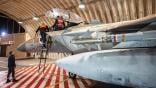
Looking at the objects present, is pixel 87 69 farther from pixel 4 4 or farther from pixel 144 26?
pixel 4 4

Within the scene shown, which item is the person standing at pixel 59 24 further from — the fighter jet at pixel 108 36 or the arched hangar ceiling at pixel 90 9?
the arched hangar ceiling at pixel 90 9

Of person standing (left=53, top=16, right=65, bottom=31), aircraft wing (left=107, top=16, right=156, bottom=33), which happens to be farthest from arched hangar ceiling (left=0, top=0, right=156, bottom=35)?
aircraft wing (left=107, top=16, right=156, bottom=33)

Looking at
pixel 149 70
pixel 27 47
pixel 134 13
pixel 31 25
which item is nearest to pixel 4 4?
pixel 31 25

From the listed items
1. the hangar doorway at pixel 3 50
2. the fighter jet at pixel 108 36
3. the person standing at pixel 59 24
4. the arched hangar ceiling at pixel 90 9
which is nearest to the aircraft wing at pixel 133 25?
the fighter jet at pixel 108 36

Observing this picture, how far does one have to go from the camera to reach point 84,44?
8008 mm

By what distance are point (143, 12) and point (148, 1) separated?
2.84 feet

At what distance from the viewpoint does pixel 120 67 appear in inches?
193

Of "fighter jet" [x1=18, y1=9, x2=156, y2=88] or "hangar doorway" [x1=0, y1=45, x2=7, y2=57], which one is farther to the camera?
"hangar doorway" [x1=0, y1=45, x2=7, y2=57]

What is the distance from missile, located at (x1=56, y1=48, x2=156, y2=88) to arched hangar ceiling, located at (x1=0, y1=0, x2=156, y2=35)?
9.10 meters

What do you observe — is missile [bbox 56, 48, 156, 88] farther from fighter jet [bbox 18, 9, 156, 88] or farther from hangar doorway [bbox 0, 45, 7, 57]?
hangar doorway [bbox 0, 45, 7, 57]

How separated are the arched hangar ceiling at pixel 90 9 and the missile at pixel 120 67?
9097 mm

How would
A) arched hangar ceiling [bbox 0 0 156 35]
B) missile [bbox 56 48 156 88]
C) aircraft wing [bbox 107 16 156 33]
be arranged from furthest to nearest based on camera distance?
arched hangar ceiling [bbox 0 0 156 35] → aircraft wing [bbox 107 16 156 33] → missile [bbox 56 48 156 88]

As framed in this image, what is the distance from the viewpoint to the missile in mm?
4648

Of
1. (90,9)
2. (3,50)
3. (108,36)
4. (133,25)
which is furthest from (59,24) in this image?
Answer: (3,50)
